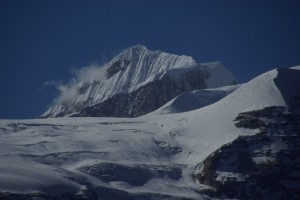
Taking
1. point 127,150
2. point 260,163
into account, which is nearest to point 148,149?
point 127,150

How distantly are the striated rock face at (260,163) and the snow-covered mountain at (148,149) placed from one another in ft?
0.98

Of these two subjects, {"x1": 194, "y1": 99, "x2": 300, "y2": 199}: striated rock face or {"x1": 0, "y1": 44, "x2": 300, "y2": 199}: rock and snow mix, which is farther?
{"x1": 194, "y1": 99, "x2": 300, "y2": 199}: striated rock face

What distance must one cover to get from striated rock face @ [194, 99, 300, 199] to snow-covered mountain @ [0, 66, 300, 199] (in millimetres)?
299

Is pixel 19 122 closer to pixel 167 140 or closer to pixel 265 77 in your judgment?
pixel 167 140

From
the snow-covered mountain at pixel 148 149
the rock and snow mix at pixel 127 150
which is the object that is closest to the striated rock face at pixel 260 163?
the snow-covered mountain at pixel 148 149

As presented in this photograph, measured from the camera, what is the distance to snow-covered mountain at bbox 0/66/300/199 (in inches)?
4848

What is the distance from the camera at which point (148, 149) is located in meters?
155

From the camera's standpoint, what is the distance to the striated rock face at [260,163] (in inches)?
5157

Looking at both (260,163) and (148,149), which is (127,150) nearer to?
(148,149)

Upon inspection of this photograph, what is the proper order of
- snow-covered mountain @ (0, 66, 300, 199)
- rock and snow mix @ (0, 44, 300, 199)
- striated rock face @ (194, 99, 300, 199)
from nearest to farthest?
1. rock and snow mix @ (0, 44, 300, 199)
2. snow-covered mountain @ (0, 66, 300, 199)
3. striated rock face @ (194, 99, 300, 199)

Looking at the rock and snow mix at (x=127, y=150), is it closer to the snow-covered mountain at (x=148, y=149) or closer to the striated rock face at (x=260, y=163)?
the snow-covered mountain at (x=148, y=149)

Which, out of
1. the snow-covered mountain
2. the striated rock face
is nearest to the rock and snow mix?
the snow-covered mountain

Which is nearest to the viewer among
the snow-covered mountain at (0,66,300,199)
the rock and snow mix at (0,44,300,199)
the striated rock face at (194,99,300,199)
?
the rock and snow mix at (0,44,300,199)

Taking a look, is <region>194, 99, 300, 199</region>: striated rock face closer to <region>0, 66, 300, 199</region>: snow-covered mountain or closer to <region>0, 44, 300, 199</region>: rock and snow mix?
<region>0, 66, 300, 199</region>: snow-covered mountain
